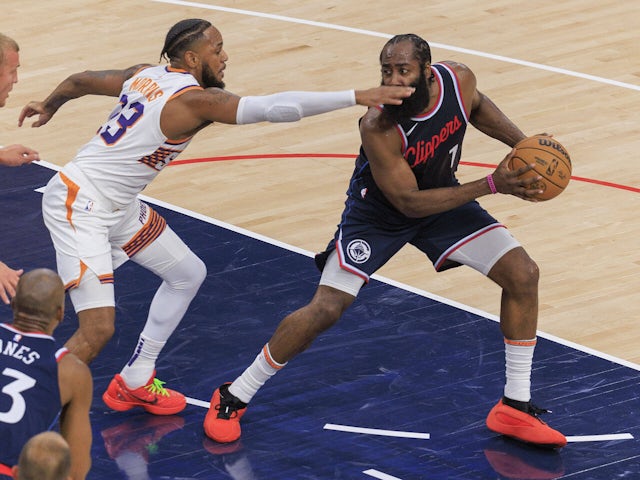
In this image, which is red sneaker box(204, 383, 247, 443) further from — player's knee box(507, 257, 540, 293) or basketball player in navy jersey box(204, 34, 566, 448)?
player's knee box(507, 257, 540, 293)

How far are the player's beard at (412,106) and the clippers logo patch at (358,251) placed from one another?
723 mm

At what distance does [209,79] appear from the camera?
27.2ft

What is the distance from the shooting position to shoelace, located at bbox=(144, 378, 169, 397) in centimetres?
853

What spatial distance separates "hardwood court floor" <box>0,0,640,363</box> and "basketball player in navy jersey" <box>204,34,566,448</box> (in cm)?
124

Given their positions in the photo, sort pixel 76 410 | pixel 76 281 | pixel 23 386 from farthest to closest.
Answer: pixel 76 281 → pixel 76 410 → pixel 23 386

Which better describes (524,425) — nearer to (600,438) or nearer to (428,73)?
Result: (600,438)

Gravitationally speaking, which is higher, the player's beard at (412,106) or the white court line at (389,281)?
the player's beard at (412,106)

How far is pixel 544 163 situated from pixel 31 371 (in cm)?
329

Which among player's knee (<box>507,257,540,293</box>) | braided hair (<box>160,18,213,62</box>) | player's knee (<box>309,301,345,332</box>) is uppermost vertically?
braided hair (<box>160,18,213,62</box>)

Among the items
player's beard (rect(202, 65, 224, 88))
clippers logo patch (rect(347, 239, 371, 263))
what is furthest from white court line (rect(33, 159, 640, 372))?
player's beard (rect(202, 65, 224, 88))

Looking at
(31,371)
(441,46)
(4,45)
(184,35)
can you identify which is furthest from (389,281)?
(441,46)

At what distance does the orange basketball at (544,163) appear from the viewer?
7977mm

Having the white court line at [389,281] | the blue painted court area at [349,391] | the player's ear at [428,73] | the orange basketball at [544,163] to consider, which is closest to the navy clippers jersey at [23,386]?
the blue painted court area at [349,391]

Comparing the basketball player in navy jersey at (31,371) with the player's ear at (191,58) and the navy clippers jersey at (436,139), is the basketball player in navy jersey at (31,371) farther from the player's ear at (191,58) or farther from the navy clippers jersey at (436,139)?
the navy clippers jersey at (436,139)
